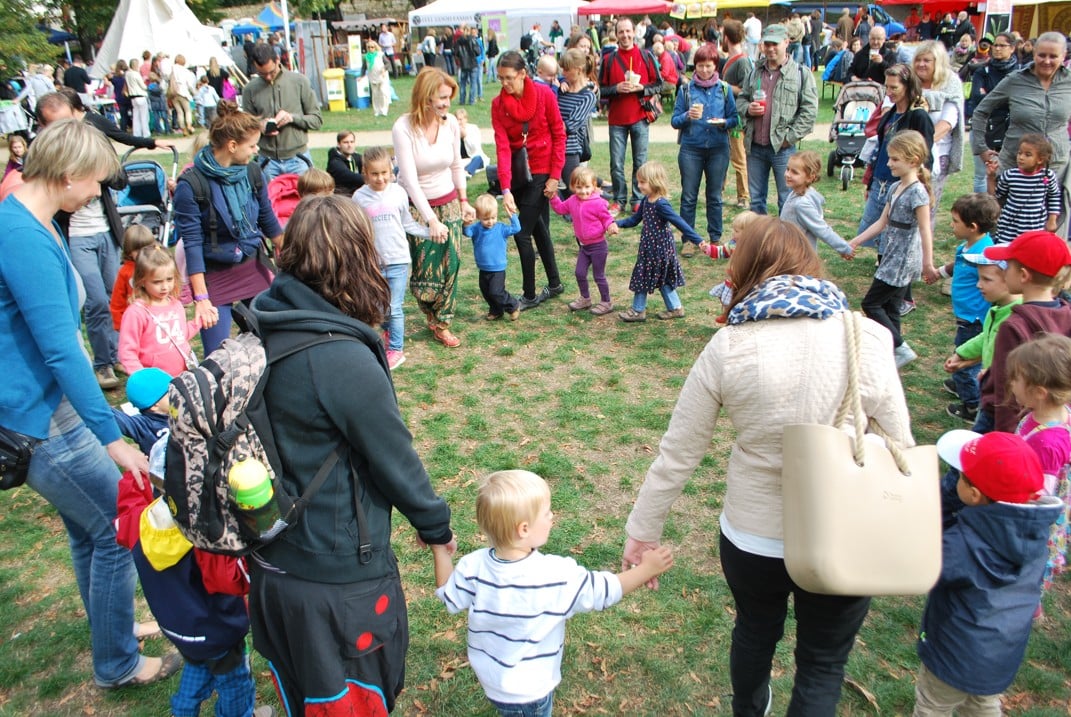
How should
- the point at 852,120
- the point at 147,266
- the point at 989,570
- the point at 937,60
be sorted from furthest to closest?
the point at 852,120 < the point at 937,60 < the point at 147,266 < the point at 989,570

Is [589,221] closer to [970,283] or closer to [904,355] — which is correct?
[904,355]

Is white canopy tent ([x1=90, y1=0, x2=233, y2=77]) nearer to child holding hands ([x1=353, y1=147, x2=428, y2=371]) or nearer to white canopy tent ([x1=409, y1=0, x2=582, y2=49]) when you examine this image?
white canopy tent ([x1=409, y1=0, x2=582, y2=49])

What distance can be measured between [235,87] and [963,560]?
23.6 meters

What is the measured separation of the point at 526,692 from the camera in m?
2.48

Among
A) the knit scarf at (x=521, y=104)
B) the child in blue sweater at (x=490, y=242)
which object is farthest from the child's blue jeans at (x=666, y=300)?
the knit scarf at (x=521, y=104)

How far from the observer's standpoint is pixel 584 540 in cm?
416

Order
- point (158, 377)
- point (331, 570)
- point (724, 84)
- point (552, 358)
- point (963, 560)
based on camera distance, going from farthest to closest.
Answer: point (724, 84) < point (552, 358) < point (158, 377) < point (963, 560) < point (331, 570)

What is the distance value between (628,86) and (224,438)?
26.7 ft

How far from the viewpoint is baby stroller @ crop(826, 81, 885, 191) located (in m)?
11.4

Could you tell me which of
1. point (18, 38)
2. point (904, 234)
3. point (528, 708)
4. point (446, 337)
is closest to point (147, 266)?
point (446, 337)

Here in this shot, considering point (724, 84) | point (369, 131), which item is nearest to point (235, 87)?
point (369, 131)

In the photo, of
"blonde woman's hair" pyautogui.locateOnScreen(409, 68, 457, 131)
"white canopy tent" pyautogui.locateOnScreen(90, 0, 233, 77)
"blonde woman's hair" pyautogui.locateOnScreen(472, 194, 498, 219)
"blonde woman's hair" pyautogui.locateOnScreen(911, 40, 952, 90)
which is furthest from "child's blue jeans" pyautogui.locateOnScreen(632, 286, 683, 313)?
"white canopy tent" pyautogui.locateOnScreen(90, 0, 233, 77)

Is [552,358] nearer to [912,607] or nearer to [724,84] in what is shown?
[912,607]

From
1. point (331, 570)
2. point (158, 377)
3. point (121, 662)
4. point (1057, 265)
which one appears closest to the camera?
point (331, 570)
